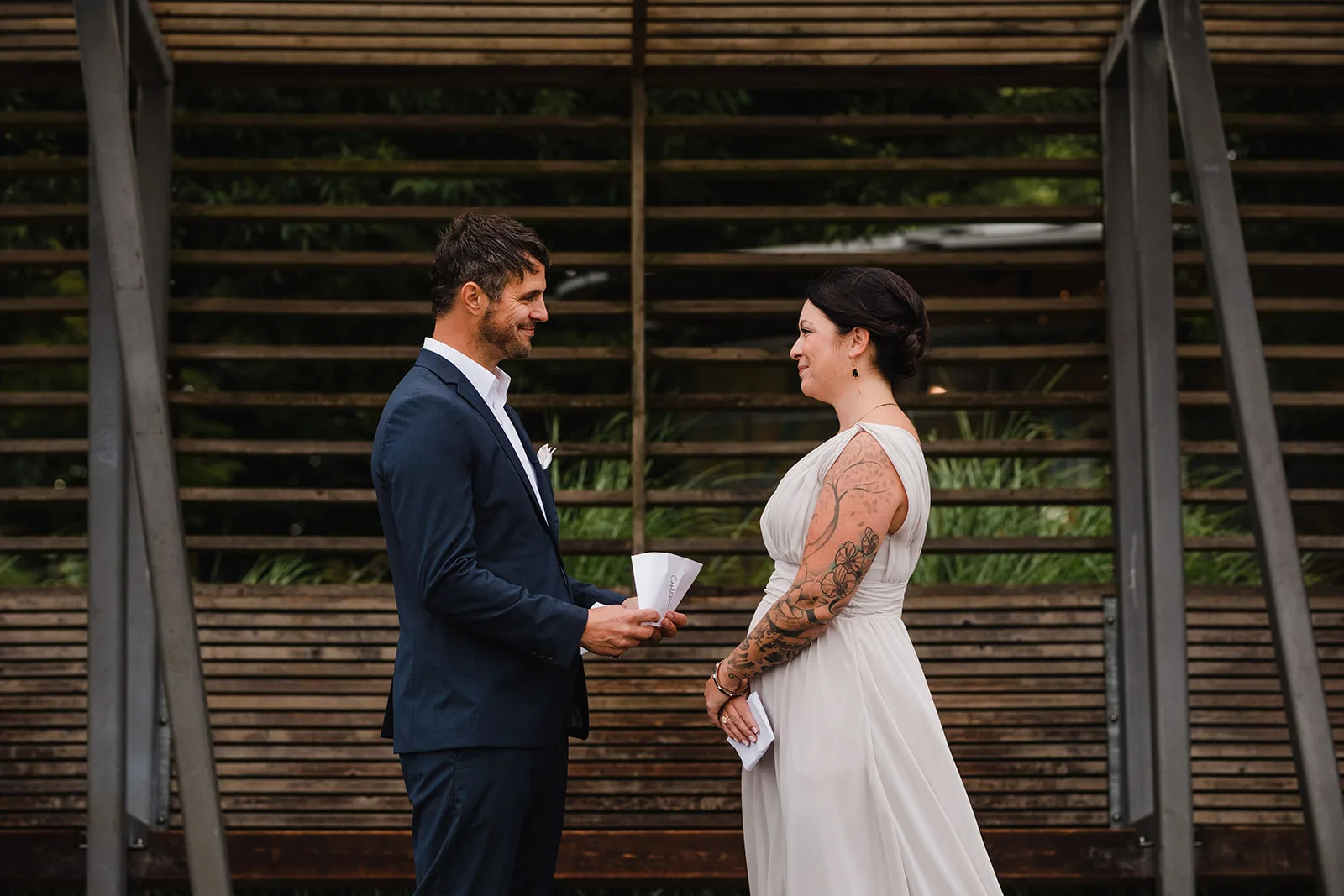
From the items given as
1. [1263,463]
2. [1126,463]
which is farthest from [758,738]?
[1126,463]

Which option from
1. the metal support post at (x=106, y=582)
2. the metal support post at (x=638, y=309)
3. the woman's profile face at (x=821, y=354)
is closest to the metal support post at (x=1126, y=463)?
the metal support post at (x=638, y=309)

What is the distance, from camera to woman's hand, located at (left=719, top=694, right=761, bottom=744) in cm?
348

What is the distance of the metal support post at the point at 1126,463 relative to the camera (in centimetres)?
589

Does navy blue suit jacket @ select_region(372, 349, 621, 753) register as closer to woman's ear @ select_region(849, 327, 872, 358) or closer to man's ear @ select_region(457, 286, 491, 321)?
man's ear @ select_region(457, 286, 491, 321)

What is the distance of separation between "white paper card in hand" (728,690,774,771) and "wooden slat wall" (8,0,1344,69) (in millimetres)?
3581

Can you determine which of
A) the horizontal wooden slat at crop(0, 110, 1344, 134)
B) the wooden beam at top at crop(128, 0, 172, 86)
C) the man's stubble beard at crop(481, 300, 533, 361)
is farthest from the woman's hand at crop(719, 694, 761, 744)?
the wooden beam at top at crop(128, 0, 172, 86)

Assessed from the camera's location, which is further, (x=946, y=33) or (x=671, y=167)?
(x=671, y=167)

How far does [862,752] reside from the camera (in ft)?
10.9

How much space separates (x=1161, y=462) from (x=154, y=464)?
12.8 ft

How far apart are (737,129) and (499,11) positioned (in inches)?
47.5

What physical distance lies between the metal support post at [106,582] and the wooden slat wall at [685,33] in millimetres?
686

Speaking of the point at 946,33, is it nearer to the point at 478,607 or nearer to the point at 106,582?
the point at 478,607

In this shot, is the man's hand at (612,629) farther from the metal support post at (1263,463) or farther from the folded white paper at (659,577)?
the metal support post at (1263,463)

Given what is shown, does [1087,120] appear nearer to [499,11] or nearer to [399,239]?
[499,11]
